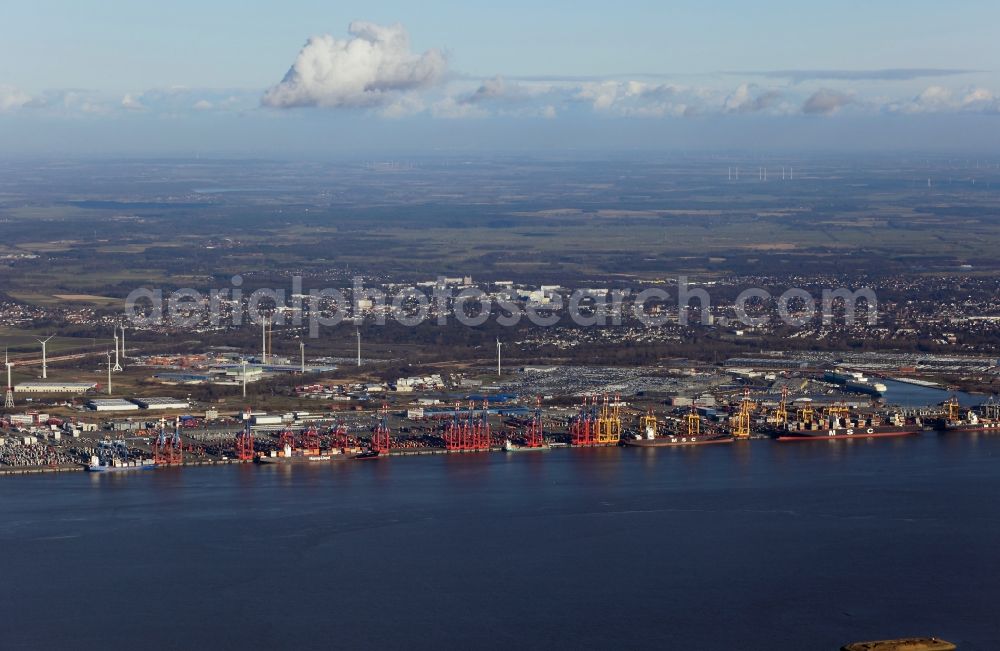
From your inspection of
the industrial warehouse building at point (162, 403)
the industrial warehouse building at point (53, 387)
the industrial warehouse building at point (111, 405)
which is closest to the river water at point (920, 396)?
the industrial warehouse building at point (162, 403)

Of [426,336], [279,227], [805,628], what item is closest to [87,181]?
[279,227]

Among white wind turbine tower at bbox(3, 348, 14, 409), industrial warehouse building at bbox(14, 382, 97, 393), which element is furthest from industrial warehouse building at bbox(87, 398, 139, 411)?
industrial warehouse building at bbox(14, 382, 97, 393)

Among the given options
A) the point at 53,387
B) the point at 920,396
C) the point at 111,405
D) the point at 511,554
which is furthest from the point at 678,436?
the point at 53,387

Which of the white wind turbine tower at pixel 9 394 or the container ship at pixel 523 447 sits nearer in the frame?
the container ship at pixel 523 447

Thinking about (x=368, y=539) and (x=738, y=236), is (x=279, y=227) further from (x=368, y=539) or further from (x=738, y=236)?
(x=368, y=539)

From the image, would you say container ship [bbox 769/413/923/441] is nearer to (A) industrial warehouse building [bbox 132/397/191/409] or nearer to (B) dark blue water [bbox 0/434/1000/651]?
(B) dark blue water [bbox 0/434/1000/651]

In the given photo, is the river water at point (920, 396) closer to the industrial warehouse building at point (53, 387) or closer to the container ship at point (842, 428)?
the container ship at point (842, 428)

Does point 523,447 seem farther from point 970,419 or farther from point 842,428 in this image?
point 970,419
